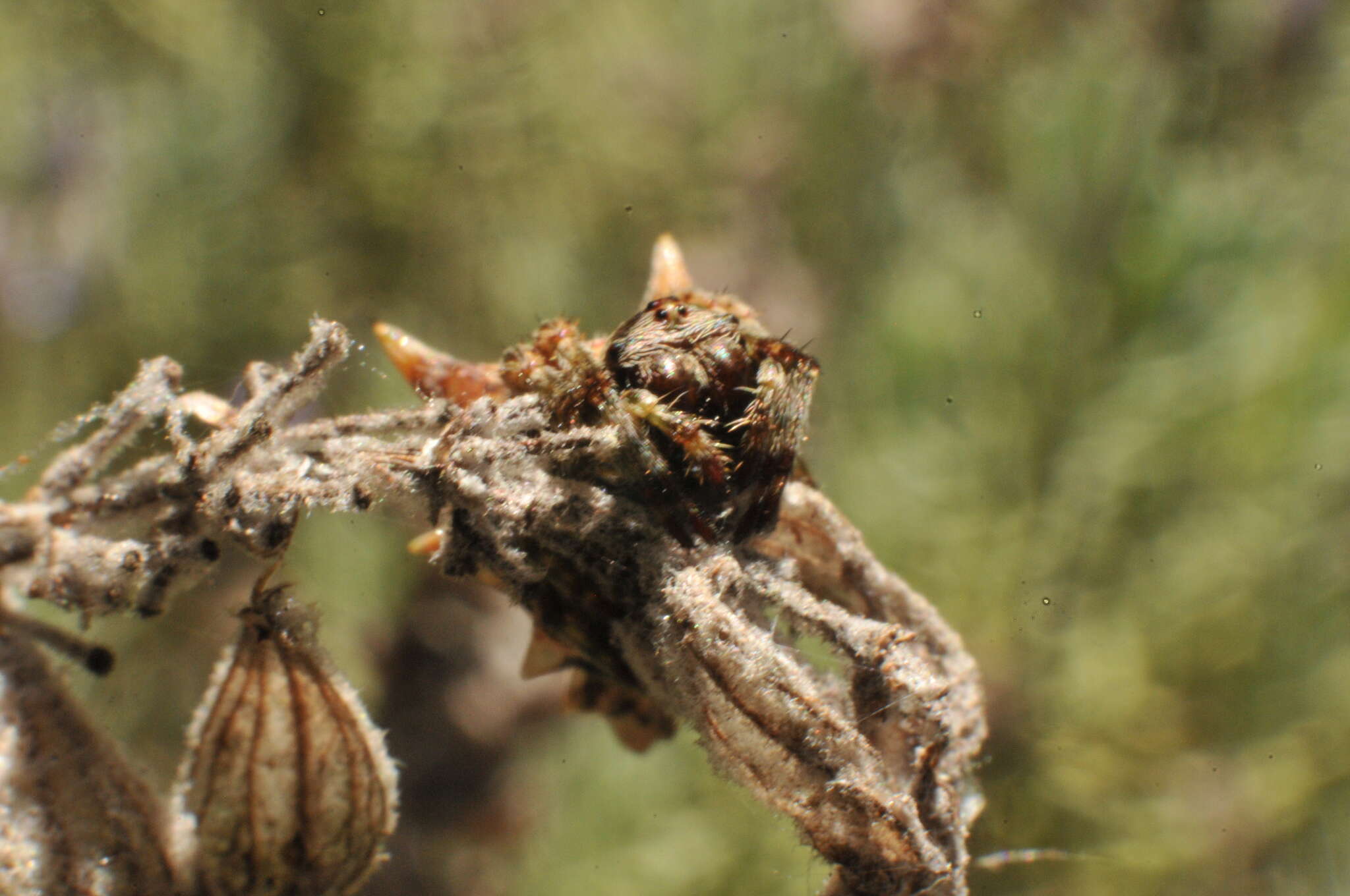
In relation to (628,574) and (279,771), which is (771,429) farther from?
(279,771)

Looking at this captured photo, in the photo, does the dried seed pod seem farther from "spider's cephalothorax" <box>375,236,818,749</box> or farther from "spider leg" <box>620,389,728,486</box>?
"spider leg" <box>620,389,728,486</box>

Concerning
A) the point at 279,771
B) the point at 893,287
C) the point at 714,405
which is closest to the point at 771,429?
the point at 714,405

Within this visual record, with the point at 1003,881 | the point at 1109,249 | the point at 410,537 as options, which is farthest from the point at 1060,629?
the point at 410,537

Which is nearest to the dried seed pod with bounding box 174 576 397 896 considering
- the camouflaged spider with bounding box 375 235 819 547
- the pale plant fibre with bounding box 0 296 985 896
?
the pale plant fibre with bounding box 0 296 985 896

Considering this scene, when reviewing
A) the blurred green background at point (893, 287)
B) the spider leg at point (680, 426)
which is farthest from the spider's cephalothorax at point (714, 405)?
the blurred green background at point (893, 287)

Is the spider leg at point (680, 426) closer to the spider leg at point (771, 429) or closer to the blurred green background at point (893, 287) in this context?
the spider leg at point (771, 429)
